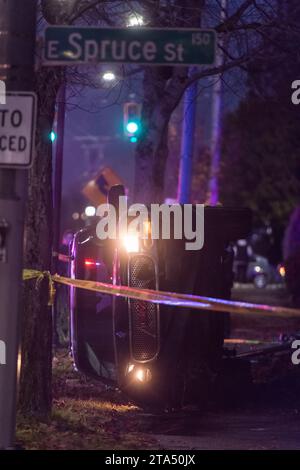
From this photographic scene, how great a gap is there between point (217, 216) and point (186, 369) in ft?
5.26

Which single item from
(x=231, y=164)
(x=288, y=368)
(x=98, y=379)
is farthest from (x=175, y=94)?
(x=231, y=164)

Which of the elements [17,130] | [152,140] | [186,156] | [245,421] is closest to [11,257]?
[17,130]

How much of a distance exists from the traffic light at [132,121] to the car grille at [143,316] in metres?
7.37

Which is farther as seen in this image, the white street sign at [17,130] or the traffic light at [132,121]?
the traffic light at [132,121]

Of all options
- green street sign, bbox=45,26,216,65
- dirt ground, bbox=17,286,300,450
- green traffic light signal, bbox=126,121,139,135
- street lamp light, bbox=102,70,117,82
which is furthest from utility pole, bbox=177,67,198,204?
green street sign, bbox=45,26,216,65

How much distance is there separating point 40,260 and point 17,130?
85.4 inches

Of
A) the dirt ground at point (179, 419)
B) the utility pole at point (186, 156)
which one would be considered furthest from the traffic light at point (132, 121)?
the dirt ground at point (179, 419)

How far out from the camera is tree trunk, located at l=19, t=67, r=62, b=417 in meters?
9.02

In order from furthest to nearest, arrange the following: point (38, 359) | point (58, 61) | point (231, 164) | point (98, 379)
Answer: point (231, 164) < point (98, 379) < point (38, 359) < point (58, 61)

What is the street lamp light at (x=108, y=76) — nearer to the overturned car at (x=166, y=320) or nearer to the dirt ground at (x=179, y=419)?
the overturned car at (x=166, y=320)

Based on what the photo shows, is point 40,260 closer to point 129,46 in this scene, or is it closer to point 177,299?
point 177,299

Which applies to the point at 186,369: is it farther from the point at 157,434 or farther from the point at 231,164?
the point at 231,164

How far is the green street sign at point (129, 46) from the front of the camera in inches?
296

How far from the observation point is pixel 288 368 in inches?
514
